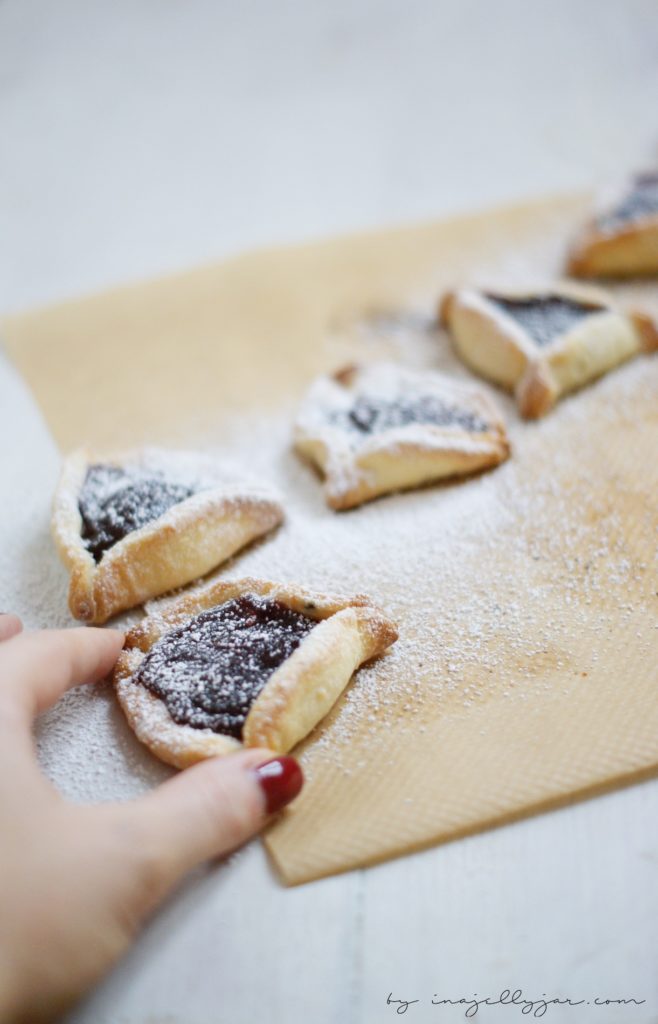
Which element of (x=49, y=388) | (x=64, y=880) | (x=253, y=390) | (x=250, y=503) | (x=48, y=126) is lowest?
(x=64, y=880)

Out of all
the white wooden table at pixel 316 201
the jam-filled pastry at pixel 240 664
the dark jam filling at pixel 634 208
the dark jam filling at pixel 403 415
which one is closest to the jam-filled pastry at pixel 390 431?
the dark jam filling at pixel 403 415

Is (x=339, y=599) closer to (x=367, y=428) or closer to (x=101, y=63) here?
(x=367, y=428)

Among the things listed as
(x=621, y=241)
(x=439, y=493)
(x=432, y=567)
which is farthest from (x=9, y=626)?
(x=621, y=241)

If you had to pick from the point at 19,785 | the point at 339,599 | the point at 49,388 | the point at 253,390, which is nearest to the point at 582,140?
the point at 253,390

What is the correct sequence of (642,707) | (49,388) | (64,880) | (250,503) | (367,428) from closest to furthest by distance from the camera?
1. (64,880)
2. (642,707)
3. (250,503)
4. (367,428)
5. (49,388)

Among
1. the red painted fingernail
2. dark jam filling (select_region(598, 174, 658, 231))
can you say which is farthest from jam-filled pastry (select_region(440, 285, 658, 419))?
the red painted fingernail
